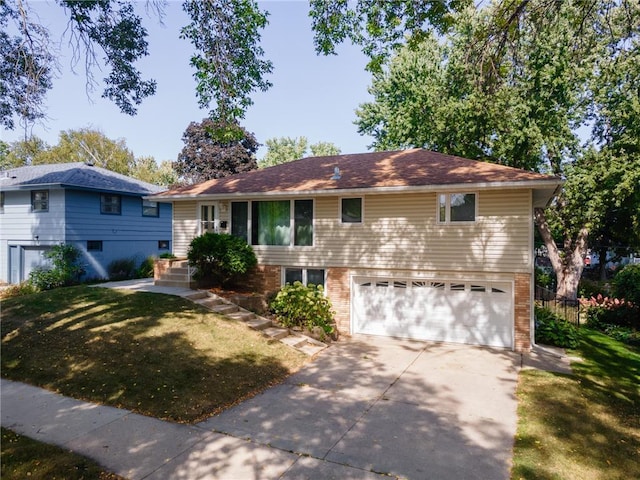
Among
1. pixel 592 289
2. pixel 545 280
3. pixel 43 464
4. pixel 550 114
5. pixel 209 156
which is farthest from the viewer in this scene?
pixel 209 156

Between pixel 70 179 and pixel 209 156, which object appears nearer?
pixel 70 179

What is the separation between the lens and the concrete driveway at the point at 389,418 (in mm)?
5141

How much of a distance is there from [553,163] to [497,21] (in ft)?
46.0

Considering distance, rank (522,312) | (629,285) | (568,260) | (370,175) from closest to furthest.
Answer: (522,312), (370,175), (629,285), (568,260)

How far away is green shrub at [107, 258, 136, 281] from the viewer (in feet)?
64.5

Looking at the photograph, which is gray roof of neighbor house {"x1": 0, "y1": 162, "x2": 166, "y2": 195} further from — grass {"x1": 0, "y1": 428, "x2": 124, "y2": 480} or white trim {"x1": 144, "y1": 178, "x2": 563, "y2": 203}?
grass {"x1": 0, "y1": 428, "x2": 124, "y2": 480}

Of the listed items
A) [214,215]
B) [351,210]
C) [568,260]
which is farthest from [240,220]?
[568,260]

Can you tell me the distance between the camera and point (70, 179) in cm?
1861

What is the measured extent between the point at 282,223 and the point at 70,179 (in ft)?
38.5

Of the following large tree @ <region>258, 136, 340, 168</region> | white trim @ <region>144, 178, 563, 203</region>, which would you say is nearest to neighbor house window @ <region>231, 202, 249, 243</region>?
white trim @ <region>144, 178, 563, 203</region>

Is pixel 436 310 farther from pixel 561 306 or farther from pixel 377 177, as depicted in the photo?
pixel 561 306

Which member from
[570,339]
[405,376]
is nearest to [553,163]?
[570,339]

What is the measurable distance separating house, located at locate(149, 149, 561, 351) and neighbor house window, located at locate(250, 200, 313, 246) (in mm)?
36

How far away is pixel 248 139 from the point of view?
1331 inches
